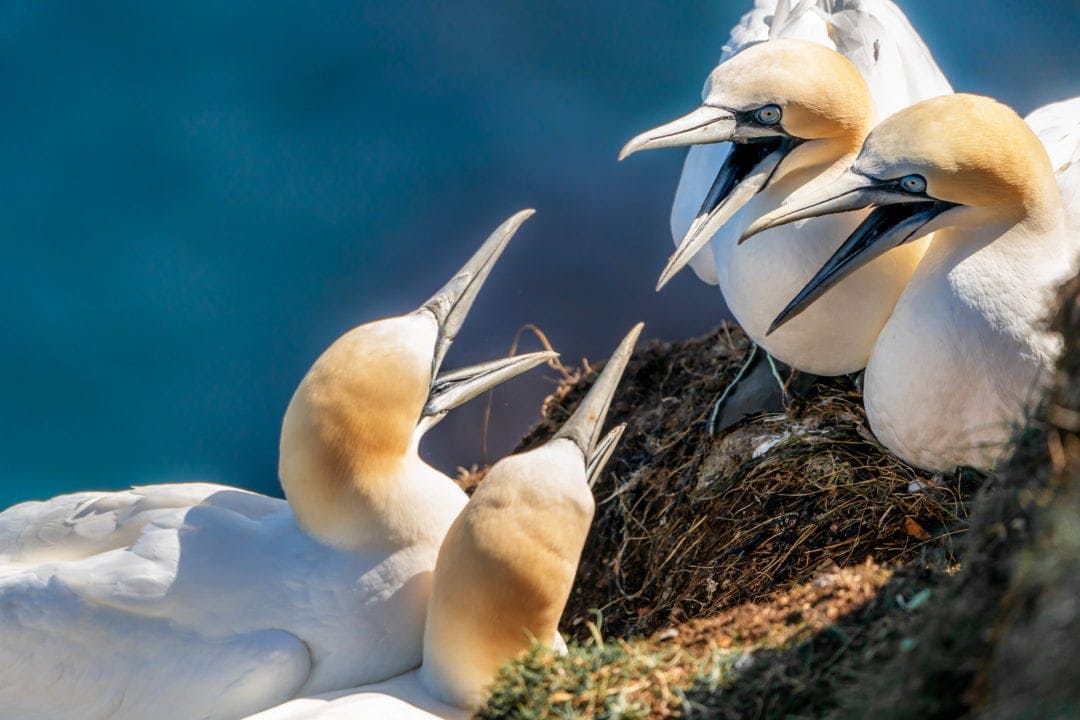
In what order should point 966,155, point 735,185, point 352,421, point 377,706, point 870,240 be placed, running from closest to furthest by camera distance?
point 966,155 < point 377,706 < point 870,240 < point 352,421 < point 735,185

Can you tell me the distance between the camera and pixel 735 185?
3.45 meters

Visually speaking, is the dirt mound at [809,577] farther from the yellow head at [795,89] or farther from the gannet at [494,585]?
the yellow head at [795,89]

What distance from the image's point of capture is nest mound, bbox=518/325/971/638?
348cm

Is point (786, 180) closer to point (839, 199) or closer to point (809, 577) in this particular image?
point (839, 199)

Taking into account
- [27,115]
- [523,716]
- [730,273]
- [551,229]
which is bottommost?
[523,716]

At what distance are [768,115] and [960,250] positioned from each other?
0.62m

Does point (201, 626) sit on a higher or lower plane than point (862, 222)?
lower

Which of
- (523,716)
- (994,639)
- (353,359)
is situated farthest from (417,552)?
(994,639)

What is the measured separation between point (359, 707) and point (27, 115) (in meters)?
3.58

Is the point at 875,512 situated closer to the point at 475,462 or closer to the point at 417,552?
the point at 417,552

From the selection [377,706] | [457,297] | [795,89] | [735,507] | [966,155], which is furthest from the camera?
[735,507]

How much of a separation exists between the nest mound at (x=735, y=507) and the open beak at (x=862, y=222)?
69cm

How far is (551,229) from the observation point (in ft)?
17.4

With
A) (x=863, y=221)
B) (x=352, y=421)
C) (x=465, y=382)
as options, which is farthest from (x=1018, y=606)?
(x=465, y=382)
